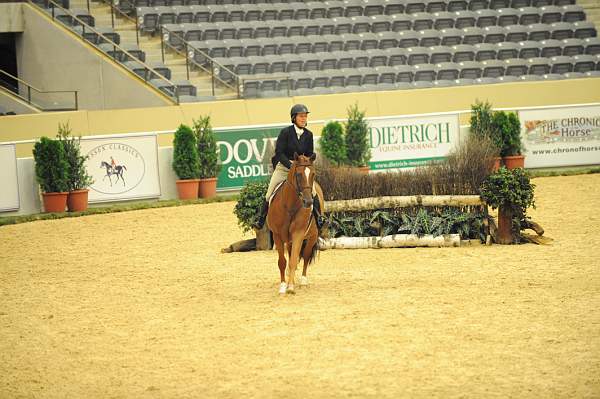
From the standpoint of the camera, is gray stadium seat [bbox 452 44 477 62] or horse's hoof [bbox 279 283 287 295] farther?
gray stadium seat [bbox 452 44 477 62]

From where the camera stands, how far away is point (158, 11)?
1196 inches

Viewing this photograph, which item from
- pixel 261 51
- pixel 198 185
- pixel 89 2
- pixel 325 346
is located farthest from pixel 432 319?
pixel 89 2

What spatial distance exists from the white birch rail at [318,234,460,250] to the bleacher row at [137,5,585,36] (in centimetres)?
1539

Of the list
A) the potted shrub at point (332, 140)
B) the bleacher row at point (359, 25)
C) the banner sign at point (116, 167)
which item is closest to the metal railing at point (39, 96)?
the banner sign at point (116, 167)

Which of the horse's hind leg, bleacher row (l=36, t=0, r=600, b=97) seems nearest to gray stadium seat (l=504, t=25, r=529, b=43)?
A: bleacher row (l=36, t=0, r=600, b=97)

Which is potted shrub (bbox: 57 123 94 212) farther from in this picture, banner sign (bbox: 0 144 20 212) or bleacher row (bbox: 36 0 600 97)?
bleacher row (bbox: 36 0 600 97)

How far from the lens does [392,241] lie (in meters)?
16.3

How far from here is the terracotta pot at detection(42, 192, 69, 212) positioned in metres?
23.2

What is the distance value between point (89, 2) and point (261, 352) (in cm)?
2327

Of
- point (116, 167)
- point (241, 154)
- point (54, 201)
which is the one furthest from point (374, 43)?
point (54, 201)

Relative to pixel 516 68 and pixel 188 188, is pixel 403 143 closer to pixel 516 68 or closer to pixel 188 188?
pixel 188 188

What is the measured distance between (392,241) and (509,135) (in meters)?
11.4

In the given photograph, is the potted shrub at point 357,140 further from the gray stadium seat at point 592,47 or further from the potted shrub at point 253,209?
the gray stadium seat at point 592,47

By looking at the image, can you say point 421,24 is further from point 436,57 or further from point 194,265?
point 194,265
